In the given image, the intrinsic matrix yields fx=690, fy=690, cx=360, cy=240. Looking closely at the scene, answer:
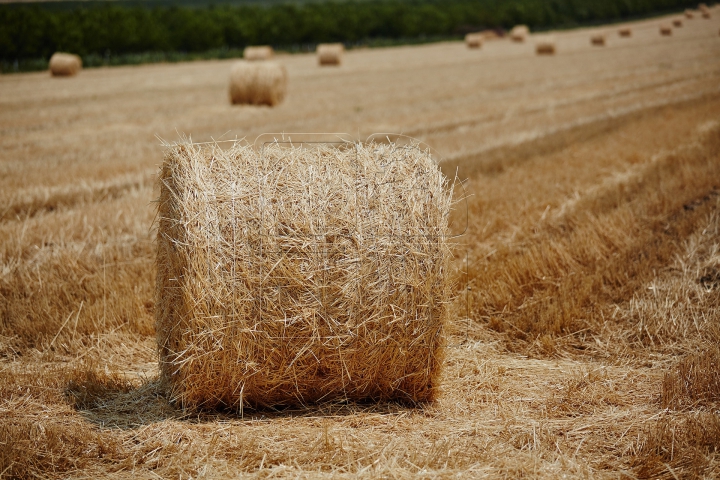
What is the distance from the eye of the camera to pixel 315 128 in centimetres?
1310

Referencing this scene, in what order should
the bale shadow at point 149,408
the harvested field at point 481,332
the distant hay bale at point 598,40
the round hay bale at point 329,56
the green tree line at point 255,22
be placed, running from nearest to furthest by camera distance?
the harvested field at point 481,332 < the bale shadow at point 149,408 < the round hay bale at point 329,56 < the green tree line at point 255,22 < the distant hay bale at point 598,40

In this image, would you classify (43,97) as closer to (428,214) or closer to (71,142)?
(71,142)

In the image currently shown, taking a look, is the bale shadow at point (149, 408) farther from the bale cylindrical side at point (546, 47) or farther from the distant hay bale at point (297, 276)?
the bale cylindrical side at point (546, 47)

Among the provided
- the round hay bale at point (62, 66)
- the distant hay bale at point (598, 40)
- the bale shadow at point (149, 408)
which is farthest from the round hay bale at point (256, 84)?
the distant hay bale at point (598, 40)

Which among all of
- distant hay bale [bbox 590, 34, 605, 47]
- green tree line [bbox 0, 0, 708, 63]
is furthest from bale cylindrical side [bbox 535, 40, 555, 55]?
green tree line [bbox 0, 0, 708, 63]

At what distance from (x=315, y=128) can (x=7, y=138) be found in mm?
5474

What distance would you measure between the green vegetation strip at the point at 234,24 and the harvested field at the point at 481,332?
2560 cm

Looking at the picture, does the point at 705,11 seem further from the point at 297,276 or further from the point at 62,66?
the point at 297,276

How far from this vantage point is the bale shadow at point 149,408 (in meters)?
3.96

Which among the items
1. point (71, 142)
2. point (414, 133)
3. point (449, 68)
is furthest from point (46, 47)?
point (414, 133)

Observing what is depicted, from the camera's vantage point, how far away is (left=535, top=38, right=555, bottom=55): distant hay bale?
33.9 meters

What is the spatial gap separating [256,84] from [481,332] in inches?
496

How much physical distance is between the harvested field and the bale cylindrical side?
23.6 m

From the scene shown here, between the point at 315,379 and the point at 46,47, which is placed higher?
the point at 46,47
